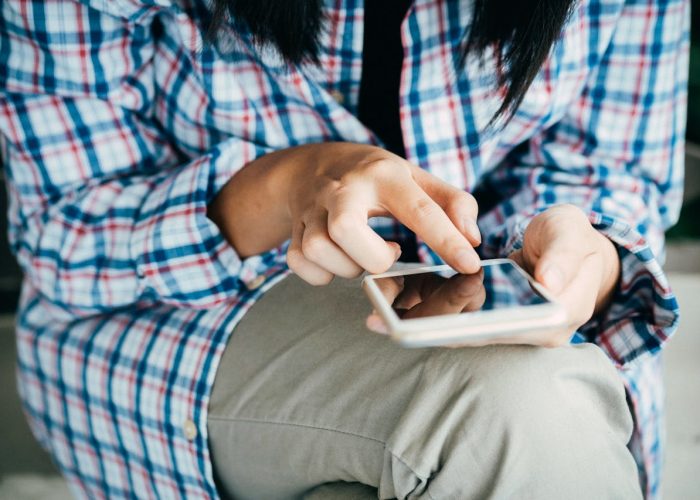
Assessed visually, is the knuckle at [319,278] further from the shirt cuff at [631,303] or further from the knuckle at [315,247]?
the shirt cuff at [631,303]

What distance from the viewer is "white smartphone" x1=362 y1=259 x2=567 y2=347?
1.21 ft

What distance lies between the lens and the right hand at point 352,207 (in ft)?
1.43

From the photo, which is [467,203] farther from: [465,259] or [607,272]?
[607,272]

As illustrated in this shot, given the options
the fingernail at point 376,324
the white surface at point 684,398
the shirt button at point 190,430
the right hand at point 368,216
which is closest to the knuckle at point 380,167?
the right hand at point 368,216

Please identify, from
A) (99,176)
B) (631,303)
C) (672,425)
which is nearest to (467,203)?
(631,303)

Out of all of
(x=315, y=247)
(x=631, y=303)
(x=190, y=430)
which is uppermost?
(x=315, y=247)

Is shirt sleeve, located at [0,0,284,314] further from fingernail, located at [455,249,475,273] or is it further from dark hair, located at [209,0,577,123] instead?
fingernail, located at [455,249,475,273]

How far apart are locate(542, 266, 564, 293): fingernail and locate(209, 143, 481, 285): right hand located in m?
0.05

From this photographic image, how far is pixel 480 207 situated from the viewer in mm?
772

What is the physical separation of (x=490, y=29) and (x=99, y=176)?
0.42 meters

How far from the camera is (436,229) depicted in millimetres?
435

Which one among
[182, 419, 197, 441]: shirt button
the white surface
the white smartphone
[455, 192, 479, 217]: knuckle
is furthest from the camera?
the white surface

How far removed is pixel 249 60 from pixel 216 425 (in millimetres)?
354

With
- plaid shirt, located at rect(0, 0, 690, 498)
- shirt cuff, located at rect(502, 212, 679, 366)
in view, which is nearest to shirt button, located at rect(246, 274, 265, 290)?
plaid shirt, located at rect(0, 0, 690, 498)
